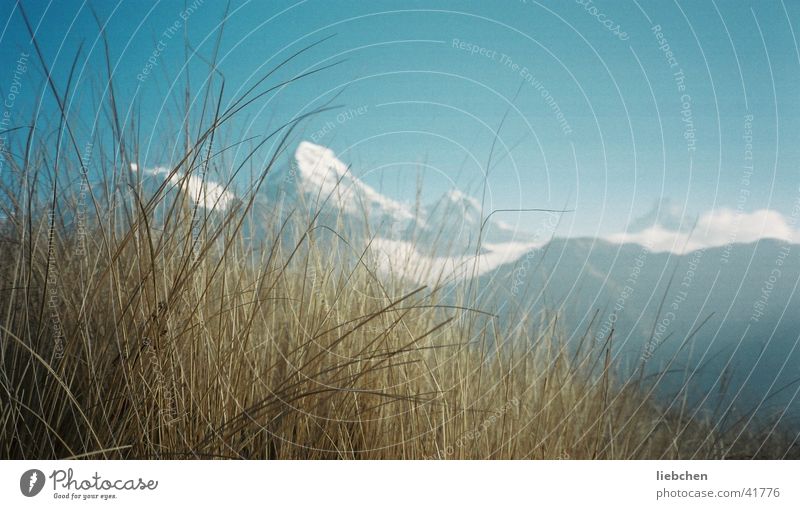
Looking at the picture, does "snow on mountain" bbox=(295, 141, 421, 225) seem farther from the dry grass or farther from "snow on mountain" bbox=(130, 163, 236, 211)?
"snow on mountain" bbox=(130, 163, 236, 211)

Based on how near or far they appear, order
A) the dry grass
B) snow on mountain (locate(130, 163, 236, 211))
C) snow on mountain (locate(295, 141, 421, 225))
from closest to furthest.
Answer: the dry grass < snow on mountain (locate(130, 163, 236, 211)) < snow on mountain (locate(295, 141, 421, 225))

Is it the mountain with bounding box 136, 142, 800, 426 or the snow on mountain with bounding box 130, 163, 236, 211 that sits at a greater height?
the snow on mountain with bounding box 130, 163, 236, 211

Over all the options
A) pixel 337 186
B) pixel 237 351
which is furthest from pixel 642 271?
pixel 237 351

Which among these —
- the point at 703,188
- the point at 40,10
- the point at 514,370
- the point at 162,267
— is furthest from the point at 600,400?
the point at 40,10

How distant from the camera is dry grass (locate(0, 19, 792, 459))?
1883mm

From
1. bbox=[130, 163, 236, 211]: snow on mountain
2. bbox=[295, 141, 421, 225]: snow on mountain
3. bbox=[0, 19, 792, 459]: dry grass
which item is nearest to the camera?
bbox=[0, 19, 792, 459]: dry grass
